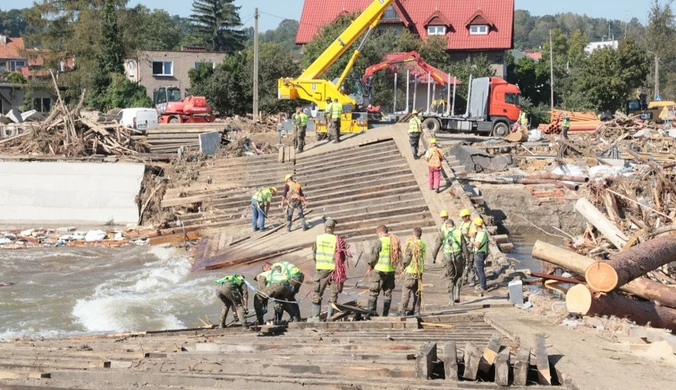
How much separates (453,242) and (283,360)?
5.76 meters

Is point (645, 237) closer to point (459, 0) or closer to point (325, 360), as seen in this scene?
point (325, 360)

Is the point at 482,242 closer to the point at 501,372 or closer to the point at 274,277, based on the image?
the point at 274,277

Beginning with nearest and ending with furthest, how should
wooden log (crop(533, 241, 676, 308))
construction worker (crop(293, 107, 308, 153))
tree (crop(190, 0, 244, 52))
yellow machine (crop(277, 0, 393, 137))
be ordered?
wooden log (crop(533, 241, 676, 308)) < construction worker (crop(293, 107, 308, 153)) < yellow machine (crop(277, 0, 393, 137)) < tree (crop(190, 0, 244, 52))

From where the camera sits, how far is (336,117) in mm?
31453

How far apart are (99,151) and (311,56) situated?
1924cm

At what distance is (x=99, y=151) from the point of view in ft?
111

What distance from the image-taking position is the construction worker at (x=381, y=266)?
14.3m

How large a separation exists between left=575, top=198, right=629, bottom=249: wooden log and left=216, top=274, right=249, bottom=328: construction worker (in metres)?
5.98

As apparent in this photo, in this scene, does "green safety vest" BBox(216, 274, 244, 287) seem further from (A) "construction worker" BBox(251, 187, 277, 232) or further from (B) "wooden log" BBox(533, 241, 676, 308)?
A: (A) "construction worker" BBox(251, 187, 277, 232)

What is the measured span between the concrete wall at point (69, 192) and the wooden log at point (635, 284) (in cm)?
1834

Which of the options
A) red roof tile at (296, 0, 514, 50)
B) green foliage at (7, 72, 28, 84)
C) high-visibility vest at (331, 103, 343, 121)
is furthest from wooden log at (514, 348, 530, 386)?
green foliage at (7, 72, 28, 84)

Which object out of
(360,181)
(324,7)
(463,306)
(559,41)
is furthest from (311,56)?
(559,41)

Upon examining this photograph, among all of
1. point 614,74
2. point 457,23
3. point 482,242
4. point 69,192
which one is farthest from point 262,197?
point 457,23

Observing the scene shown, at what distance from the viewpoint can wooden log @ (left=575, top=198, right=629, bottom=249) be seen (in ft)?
49.9
